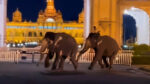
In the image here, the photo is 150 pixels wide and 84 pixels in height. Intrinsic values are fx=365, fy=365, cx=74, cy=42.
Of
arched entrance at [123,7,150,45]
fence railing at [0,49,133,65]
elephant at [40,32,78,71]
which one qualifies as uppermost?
arched entrance at [123,7,150,45]

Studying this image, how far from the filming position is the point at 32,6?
6669 cm

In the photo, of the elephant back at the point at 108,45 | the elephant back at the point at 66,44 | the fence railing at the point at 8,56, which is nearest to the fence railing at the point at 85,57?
the fence railing at the point at 8,56

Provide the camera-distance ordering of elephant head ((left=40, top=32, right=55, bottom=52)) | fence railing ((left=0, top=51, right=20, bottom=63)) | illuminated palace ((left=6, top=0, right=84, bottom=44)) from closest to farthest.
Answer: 1. elephant head ((left=40, top=32, right=55, bottom=52))
2. fence railing ((left=0, top=51, right=20, bottom=63))
3. illuminated palace ((left=6, top=0, right=84, bottom=44))

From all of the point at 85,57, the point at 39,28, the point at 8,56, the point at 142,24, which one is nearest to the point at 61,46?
the point at 85,57

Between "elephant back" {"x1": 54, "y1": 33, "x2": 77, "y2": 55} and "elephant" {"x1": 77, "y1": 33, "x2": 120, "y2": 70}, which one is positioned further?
"elephant" {"x1": 77, "y1": 33, "x2": 120, "y2": 70}

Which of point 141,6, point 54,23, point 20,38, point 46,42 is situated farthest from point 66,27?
point 46,42

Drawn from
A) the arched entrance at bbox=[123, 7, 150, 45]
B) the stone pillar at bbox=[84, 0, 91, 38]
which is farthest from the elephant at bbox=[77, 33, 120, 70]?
the arched entrance at bbox=[123, 7, 150, 45]

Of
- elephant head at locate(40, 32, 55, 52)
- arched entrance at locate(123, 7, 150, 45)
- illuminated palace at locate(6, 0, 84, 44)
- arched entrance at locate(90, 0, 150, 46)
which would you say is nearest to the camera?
elephant head at locate(40, 32, 55, 52)

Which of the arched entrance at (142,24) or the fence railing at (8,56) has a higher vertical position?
the arched entrance at (142,24)

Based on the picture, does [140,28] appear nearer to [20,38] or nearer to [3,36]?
[3,36]

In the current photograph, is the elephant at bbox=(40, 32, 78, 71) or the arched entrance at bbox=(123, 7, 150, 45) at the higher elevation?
the arched entrance at bbox=(123, 7, 150, 45)

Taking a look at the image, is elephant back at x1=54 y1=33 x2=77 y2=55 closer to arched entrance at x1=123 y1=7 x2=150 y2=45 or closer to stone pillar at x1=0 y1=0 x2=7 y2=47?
stone pillar at x1=0 y1=0 x2=7 y2=47

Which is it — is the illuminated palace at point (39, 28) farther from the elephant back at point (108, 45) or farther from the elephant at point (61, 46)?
the elephant at point (61, 46)

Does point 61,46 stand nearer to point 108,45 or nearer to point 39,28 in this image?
point 108,45
